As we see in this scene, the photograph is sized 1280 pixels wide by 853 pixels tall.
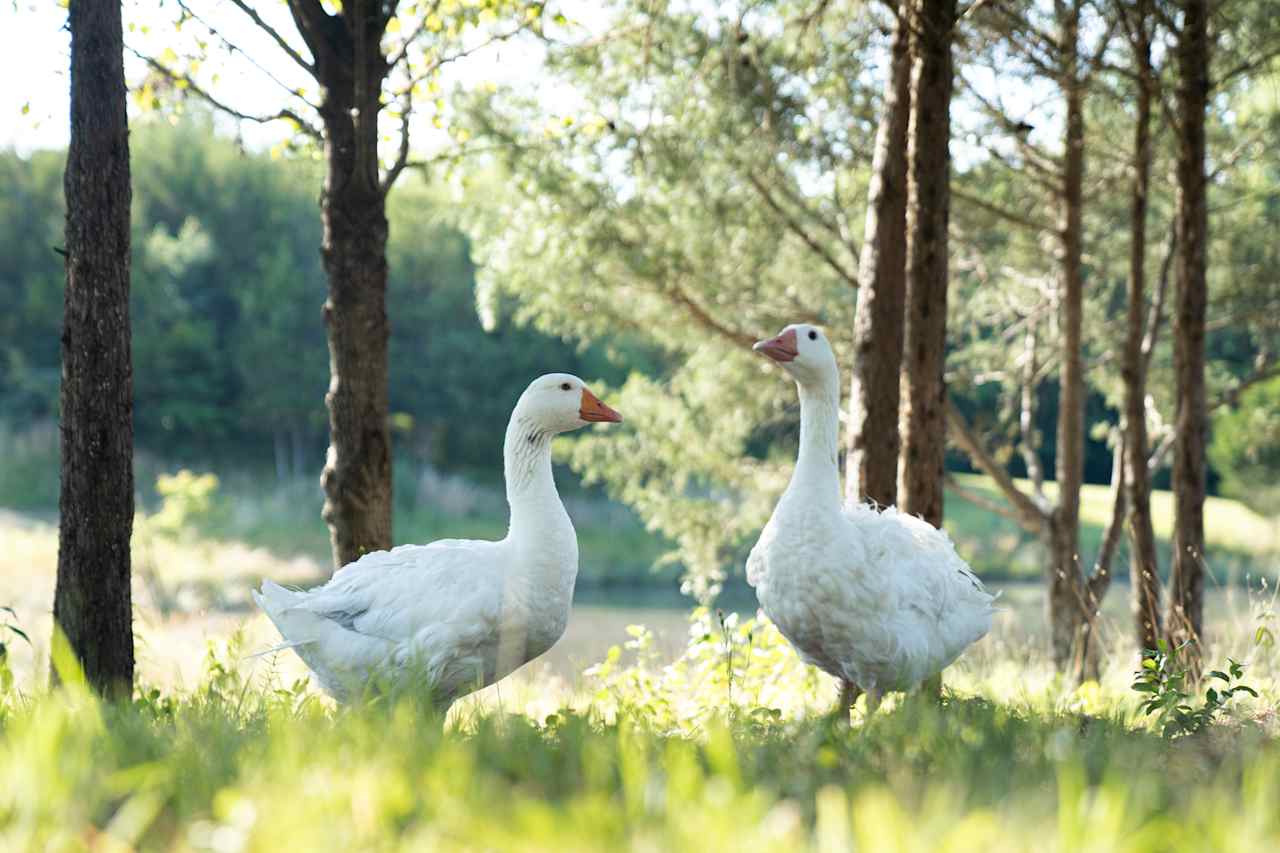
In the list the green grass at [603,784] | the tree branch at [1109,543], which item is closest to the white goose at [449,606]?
the green grass at [603,784]

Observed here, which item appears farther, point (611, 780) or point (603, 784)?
point (611, 780)

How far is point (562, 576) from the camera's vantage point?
5.17 meters

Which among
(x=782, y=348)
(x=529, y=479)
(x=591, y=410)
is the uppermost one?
(x=782, y=348)

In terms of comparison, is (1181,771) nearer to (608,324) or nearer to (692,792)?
(692,792)

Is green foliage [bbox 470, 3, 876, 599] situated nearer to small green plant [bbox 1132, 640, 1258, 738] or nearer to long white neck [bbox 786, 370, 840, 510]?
long white neck [bbox 786, 370, 840, 510]

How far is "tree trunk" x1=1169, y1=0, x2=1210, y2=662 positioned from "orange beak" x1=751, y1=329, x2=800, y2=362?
18.3 ft

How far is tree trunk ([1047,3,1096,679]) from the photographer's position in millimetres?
11258

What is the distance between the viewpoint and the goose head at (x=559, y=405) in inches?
216

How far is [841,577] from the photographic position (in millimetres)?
5223

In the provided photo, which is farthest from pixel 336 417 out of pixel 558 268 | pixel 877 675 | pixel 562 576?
pixel 558 268

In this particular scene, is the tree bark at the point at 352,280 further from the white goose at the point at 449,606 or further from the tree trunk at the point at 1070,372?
the tree trunk at the point at 1070,372

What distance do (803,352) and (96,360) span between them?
10.4 feet

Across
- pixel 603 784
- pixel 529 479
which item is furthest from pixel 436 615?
pixel 603 784

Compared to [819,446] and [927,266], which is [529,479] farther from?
[927,266]
